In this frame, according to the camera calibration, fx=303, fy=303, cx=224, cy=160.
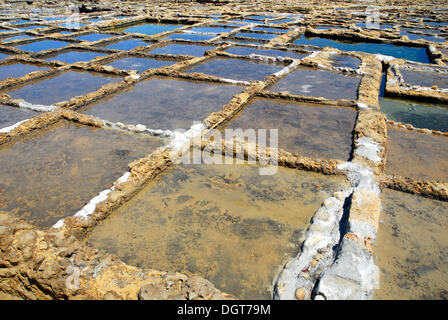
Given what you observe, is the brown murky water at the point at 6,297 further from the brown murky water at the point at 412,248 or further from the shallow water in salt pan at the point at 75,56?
the shallow water in salt pan at the point at 75,56

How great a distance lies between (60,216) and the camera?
3383mm

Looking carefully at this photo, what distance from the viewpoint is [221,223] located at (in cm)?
328

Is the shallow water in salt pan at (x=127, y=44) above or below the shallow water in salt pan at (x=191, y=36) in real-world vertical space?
below

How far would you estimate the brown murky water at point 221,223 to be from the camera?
2789 mm

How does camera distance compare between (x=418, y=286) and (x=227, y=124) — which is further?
(x=227, y=124)

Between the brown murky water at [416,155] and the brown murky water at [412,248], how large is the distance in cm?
63

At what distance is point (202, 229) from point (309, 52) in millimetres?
8362

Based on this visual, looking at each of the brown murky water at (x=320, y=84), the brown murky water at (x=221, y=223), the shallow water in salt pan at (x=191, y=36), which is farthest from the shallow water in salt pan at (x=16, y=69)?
the brown murky water at (x=320, y=84)

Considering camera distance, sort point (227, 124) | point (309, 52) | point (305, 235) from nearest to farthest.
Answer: point (305, 235) → point (227, 124) → point (309, 52)

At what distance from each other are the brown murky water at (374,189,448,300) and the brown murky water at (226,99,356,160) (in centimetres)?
117

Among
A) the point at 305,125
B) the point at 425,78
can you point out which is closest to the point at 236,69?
the point at 305,125

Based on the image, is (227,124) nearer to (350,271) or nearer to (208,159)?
(208,159)

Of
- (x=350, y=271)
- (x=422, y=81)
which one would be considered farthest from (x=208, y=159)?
(x=422, y=81)

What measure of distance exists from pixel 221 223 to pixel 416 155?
10.7ft
